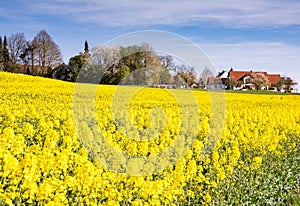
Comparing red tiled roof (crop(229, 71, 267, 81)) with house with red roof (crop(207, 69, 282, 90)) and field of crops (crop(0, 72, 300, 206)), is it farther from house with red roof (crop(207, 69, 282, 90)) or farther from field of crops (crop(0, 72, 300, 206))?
field of crops (crop(0, 72, 300, 206))

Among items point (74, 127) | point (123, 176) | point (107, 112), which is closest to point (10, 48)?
point (107, 112)

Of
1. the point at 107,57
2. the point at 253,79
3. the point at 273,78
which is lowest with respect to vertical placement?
the point at 253,79

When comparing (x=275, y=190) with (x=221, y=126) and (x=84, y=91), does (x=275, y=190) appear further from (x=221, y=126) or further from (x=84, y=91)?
(x=84, y=91)

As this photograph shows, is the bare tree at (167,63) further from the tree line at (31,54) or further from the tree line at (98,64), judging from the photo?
the tree line at (31,54)

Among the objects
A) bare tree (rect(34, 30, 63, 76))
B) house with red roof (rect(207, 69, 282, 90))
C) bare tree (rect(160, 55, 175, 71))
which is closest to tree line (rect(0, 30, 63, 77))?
bare tree (rect(34, 30, 63, 76))

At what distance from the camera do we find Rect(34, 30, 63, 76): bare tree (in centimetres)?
6299

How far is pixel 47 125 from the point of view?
415 inches

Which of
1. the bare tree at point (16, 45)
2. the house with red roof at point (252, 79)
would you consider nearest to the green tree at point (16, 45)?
the bare tree at point (16, 45)

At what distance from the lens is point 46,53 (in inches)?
2566

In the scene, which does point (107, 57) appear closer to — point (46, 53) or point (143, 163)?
point (46, 53)

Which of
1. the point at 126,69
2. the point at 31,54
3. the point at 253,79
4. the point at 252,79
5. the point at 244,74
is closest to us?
the point at 126,69

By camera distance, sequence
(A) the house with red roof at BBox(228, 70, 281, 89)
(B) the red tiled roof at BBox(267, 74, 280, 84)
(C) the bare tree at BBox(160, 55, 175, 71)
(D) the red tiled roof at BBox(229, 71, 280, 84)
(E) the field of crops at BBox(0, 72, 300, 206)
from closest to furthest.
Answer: (E) the field of crops at BBox(0, 72, 300, 206), (C) the bare tree at BBox(160, 55, 175, 71), (A) the house with red roof at BBox(228, 70, 281, 89), (B) the red tiled roof at BBox(267, 74, 280, 84), (D) the red tiled roof at BBox(229, 71, 280, 84)

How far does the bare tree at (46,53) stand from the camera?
63.0 metres

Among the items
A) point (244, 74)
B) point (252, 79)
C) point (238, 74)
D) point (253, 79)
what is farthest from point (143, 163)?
point (238, 74)
